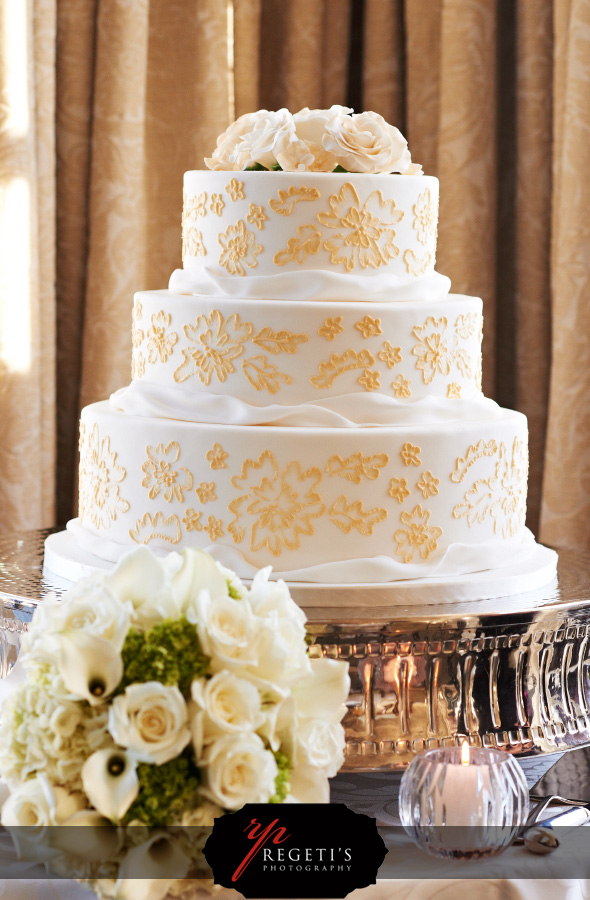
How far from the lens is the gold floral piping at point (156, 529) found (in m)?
2.07

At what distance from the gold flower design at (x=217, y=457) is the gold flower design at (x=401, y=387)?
0.33 m

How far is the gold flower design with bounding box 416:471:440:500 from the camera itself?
2.05 meters

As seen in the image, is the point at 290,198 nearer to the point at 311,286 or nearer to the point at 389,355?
the point at 311,286

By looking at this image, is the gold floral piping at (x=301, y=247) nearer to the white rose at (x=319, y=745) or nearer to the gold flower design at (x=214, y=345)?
the gold flower design at (x=214, y=345)

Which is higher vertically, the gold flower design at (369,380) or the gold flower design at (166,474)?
the gold flower design at (369,380)

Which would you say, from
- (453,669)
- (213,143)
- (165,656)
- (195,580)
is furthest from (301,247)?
(213,143)

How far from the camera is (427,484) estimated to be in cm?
206

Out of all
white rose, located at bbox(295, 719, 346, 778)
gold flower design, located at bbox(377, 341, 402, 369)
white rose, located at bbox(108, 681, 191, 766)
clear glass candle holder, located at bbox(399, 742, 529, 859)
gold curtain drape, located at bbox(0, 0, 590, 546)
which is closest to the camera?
white rose, located at bbox(108, 681, 191, 766)

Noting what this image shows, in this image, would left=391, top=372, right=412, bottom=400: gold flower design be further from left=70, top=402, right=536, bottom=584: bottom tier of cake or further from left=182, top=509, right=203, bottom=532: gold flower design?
left=182, top=509, right=203, bottom=532: gold flower design

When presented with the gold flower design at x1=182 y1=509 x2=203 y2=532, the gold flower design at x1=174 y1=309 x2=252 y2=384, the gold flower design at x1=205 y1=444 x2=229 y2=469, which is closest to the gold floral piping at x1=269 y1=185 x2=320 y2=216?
the gold flower design at x1=174 y1=309 x2=252 y2=384

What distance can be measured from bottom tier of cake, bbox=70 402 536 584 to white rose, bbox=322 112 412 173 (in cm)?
49

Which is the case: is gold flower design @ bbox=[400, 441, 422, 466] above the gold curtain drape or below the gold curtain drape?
below

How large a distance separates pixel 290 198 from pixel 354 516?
0.58 meters

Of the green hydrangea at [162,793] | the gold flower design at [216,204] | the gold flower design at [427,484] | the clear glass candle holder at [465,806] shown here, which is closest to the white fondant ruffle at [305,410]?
the gold flower design at [427,484]
